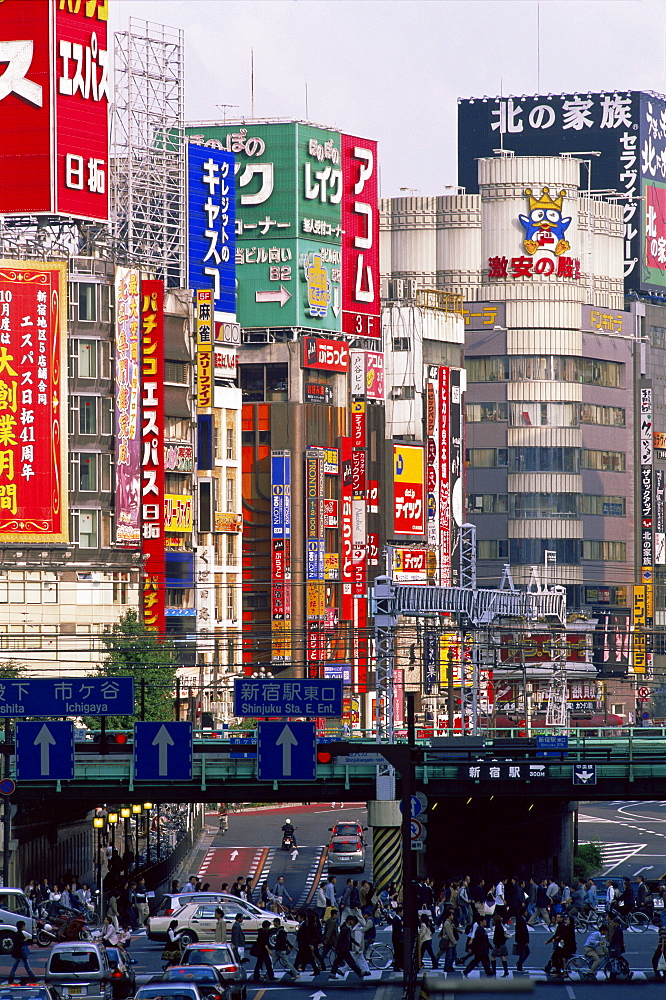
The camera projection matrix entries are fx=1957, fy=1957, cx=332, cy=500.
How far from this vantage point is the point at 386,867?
6731cm

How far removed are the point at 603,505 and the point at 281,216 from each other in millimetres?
45844

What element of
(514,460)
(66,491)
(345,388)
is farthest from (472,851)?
(514,460)

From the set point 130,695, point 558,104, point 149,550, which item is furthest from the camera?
point 558,104

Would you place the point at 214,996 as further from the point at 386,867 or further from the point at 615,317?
the point at 615,317

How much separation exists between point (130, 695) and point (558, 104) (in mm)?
130269

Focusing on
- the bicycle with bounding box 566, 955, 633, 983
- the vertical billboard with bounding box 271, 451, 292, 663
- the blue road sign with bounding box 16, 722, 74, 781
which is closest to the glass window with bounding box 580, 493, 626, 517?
the vertical billboard with bounding box 271, 451, 292, 663

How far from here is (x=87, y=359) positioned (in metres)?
105

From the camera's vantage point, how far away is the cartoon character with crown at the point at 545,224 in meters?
168

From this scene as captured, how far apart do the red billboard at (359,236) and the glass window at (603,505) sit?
3182cm

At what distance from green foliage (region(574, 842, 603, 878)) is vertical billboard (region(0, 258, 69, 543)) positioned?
31.6m

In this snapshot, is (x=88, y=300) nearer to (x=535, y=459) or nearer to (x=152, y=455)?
(x=152, y=455)

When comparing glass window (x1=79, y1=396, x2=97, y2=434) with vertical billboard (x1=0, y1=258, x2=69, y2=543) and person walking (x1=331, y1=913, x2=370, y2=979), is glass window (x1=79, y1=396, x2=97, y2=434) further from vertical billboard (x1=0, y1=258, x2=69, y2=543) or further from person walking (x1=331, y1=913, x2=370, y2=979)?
person walking (x1=331, y1=913, x2=370, y2=979)

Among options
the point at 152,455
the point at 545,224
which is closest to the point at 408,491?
the point at 545,224

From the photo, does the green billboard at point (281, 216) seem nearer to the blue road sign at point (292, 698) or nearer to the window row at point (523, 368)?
the window row at point (523, 368)
